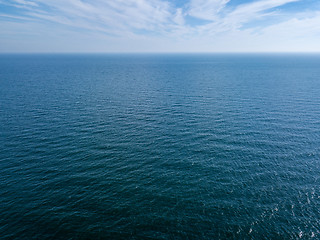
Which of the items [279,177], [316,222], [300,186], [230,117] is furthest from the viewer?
[230,117]

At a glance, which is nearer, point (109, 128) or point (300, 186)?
point (300, 186)

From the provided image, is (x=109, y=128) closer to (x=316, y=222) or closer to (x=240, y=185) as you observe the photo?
(x=240, y=185)

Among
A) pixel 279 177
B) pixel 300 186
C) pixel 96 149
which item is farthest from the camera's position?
pixel 96 149

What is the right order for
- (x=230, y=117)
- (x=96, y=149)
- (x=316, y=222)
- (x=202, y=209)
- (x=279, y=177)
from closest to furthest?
1. (x=316, y=222)
2. (x=202, y=209)
3. (x=279, y=177)
4. (x=96, y=149)
5. (x=230, y=117)

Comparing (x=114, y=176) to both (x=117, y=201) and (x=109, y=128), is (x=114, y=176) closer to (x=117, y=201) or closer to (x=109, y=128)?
(x=117, y=201)

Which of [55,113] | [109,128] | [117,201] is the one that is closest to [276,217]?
[117,201]

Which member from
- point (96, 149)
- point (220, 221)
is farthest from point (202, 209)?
point (96, 149)
